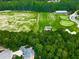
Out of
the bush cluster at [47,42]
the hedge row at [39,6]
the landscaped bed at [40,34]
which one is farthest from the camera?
the hedge row at [39,6]

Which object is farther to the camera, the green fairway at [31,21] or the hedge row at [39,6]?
the hedge row at [39,6]

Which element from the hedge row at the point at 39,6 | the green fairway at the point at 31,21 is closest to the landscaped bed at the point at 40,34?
the green fairway at the point at 31,21

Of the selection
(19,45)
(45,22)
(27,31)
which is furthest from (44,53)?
(45,22)

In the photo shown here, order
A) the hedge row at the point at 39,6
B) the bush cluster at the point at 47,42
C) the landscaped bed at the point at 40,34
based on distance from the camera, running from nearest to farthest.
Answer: the bush cluster at the point at 47,42 → the landscaped bed at the point at 40,34 → the hedge row at the point at 39,6

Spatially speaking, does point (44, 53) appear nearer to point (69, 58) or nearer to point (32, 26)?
point (69, 58)

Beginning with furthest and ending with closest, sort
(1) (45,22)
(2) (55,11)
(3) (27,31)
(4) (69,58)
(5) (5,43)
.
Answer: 1. (2) (55,11)
2. (1) (45,22)
3. (3) (27,31)
4. (5) (5,43)
5. (4) (69,58)

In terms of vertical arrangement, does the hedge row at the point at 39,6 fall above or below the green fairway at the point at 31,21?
above

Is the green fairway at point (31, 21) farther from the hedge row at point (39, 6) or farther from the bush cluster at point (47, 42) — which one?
the bush cluster at point (47, 42)

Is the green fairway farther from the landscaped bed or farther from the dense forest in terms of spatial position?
the dense forest

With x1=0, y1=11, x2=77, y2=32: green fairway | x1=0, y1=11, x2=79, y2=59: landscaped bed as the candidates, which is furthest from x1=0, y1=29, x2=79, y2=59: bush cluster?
x1=0, y1=11, x2=77, y2=32: green fairway

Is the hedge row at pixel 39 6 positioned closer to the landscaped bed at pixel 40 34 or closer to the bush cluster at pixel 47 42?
the landscaped bed at pixel 40 34

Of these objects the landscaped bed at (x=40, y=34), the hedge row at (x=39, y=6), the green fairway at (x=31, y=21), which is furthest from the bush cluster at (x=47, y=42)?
the hedge row at (x=39, y=6)
